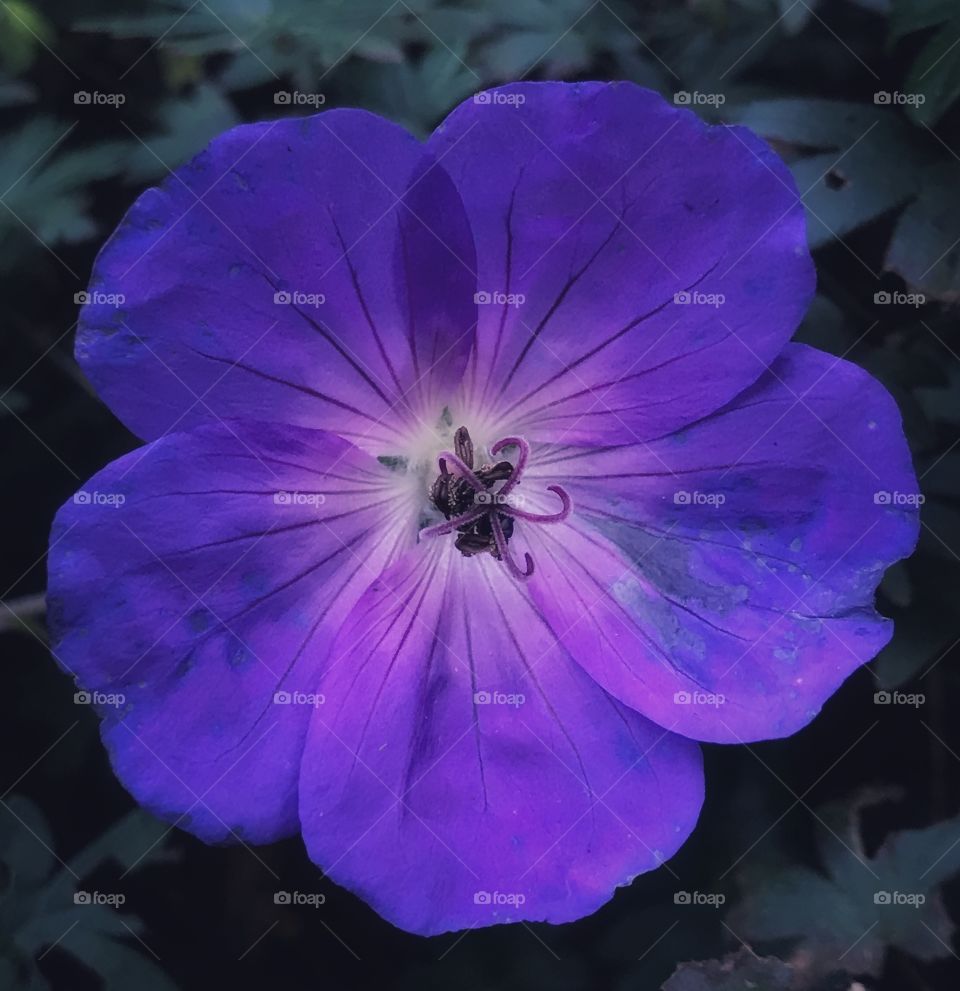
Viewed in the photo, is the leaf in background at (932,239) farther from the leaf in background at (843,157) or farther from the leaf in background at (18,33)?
the leaf in background at (18,33)

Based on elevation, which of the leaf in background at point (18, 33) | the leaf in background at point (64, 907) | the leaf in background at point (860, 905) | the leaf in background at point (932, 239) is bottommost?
the leaf in background at point (64, 907)

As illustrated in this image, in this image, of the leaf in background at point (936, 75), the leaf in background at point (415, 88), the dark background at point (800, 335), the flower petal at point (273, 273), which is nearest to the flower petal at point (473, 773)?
the flower petal at point (273, 273)

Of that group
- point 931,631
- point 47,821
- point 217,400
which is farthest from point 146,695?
point 931,631

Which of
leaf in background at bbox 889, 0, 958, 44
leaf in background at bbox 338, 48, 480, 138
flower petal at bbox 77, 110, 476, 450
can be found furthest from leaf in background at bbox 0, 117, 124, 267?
leaf in background at bbox 889, 0, 958, 44

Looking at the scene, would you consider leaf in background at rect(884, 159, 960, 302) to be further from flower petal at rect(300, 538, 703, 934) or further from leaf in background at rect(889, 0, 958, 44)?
flower petal at rect(300, 538, 703, 934)

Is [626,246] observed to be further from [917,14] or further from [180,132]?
[180,132]
